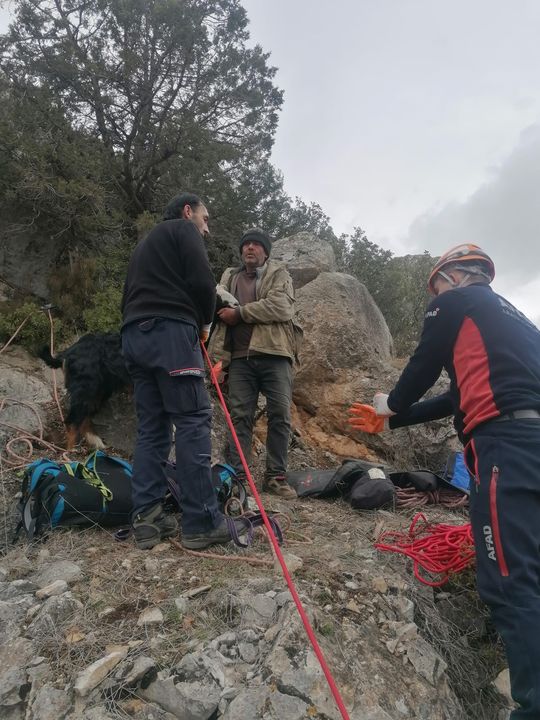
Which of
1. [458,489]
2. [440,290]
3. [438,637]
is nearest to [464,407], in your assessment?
[440,290]

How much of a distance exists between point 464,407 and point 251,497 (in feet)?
6.74

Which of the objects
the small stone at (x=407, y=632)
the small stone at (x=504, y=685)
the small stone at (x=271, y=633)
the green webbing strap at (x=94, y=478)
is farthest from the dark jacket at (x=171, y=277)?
the small stone at (x=504, y=685)

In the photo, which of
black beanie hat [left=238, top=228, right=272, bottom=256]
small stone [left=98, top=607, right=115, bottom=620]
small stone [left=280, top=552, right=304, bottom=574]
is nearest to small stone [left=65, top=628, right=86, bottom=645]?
small stone [left=98, top=607, right=115, bottom=620]

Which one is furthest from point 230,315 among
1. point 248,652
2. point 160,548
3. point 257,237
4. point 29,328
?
point 29,328

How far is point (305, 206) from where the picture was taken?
12.2 meters

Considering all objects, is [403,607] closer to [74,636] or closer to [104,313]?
[74,636]

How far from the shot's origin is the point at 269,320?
419 centimetres

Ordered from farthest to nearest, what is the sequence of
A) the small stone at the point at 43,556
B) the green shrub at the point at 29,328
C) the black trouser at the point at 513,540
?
the green shrub at the point at 29,328
the small stone at the point at 43,556
the black trouser at the point at 513,540

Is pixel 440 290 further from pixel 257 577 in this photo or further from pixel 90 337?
pixel 90 337

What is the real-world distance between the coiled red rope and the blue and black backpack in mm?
1567

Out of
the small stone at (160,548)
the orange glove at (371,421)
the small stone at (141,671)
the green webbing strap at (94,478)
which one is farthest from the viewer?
the green webbing strap at (94,478)

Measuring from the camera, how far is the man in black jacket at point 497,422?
5.65ft

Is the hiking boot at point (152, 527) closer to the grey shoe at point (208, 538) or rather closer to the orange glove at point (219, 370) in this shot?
the grey shoe at point (208, 538)

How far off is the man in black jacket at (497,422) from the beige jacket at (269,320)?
180cm
